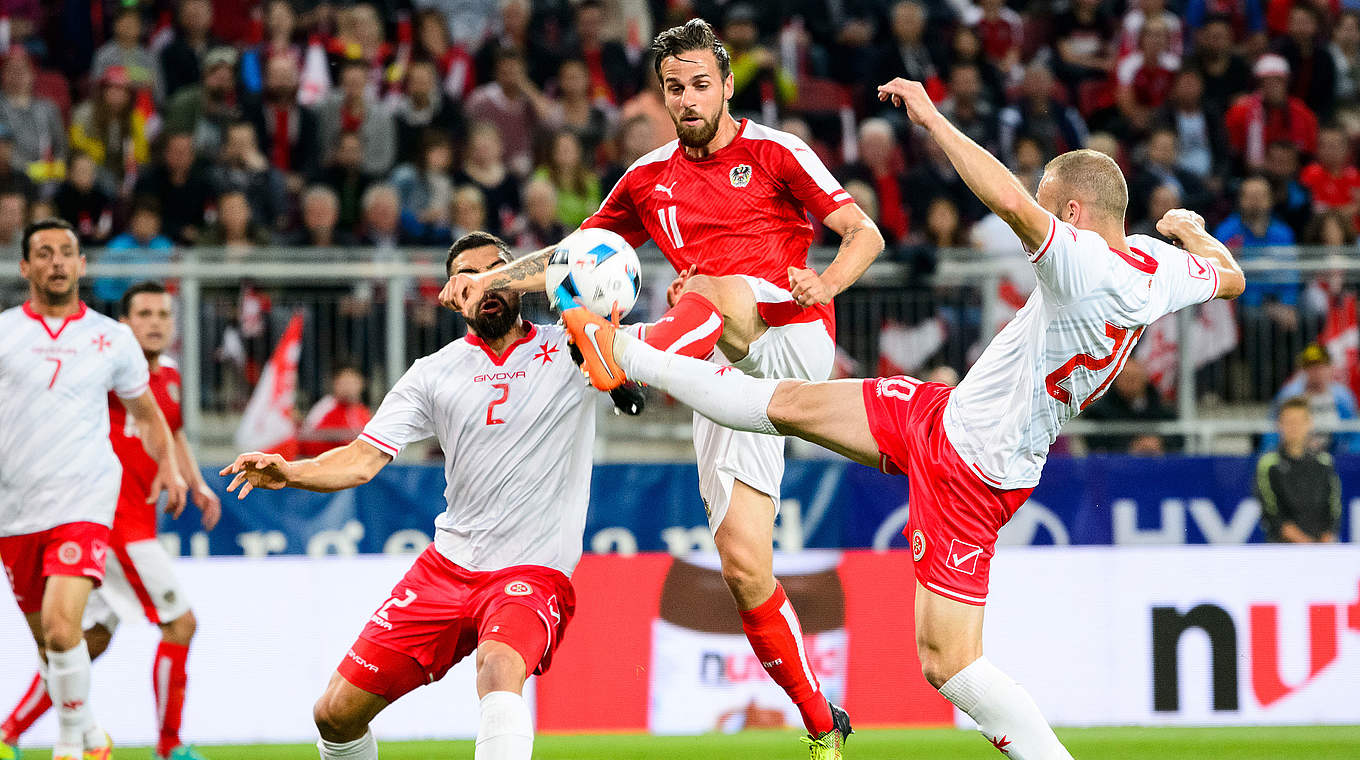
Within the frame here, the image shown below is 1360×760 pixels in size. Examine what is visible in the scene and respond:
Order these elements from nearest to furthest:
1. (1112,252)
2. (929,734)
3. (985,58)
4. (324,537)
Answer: (1112,252) < (929,734) < (324,537) < (985,58)

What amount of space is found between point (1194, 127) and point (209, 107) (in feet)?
27.0

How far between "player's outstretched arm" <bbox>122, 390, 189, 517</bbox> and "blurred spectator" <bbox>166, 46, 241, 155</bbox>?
17.2 feet

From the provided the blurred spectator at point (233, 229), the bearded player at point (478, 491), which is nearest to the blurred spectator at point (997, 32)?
the blurred spectator at point (233, 229)

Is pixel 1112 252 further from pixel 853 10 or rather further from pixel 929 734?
pixel 853 10

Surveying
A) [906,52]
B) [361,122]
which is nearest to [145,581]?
[361,122]

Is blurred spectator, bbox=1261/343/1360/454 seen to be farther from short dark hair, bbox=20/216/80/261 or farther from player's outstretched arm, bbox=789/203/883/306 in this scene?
short dark hair, bbox=20/216/80/261

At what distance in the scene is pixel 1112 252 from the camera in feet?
19.2

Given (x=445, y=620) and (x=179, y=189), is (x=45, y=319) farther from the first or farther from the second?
(x=179, y=189)

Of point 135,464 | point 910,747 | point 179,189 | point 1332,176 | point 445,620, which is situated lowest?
point 910,747

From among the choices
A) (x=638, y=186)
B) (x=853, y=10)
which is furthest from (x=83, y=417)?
(x=853, y=10)

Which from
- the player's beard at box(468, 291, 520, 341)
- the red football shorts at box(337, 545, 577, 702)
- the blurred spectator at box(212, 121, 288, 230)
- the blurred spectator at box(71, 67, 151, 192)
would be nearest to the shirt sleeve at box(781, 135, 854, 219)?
the player's beard at box(468, 291, 520, 341)

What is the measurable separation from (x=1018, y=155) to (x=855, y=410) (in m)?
7.83

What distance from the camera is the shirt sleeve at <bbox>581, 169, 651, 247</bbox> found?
23.7ft

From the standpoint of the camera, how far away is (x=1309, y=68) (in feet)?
49.9
